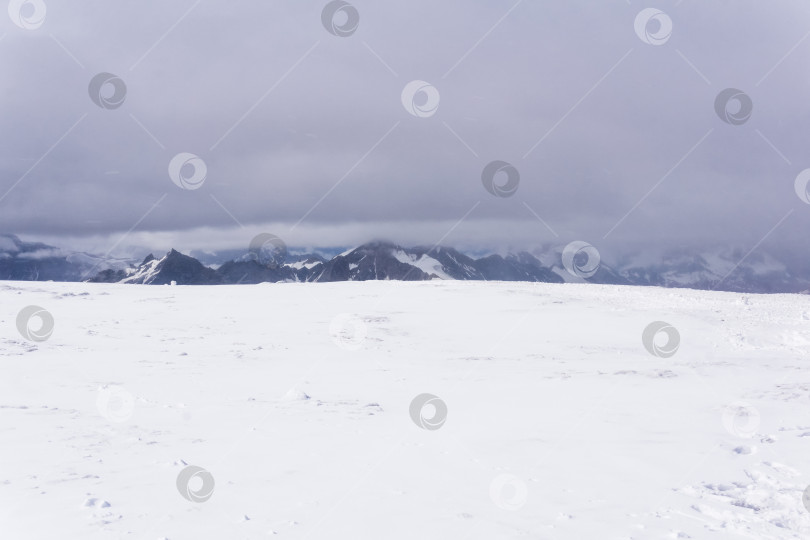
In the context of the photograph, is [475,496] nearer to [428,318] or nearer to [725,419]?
[725,419]

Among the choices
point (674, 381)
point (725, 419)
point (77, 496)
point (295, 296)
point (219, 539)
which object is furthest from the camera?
point (295, 296)

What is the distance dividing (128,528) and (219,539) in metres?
1.14

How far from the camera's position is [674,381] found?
15836mm

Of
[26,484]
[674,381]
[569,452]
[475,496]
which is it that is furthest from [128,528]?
[674,381]

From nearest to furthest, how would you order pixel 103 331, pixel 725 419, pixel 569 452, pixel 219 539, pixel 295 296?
1. pixel 219 539
2. pixel 569 452
3. pixel 725 419
4. pixel 103 331
5. pixel 295 296

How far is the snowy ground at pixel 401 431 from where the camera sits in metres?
7.35

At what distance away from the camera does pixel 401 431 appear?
36.5 ft

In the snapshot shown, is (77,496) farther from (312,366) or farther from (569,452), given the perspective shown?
(312,366)

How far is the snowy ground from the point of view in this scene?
7.35 m

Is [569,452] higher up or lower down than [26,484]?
higher up

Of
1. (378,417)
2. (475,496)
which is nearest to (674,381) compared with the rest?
(378,417)

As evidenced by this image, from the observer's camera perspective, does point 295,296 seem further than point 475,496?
Result: Yes

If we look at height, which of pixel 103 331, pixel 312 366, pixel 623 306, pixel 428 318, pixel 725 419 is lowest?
pixel 725 419

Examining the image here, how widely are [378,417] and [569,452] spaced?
13.3 ft
